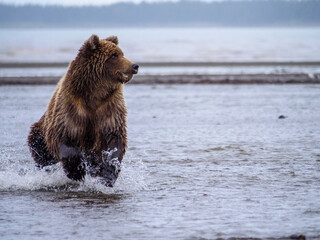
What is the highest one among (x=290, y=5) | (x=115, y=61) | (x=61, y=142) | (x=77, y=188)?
(x=290, y=5)

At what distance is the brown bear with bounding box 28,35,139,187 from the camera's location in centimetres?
682

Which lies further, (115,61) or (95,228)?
(115,61)

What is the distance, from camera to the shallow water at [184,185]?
5551 mm

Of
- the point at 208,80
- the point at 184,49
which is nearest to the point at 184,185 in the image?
the point at 208,80

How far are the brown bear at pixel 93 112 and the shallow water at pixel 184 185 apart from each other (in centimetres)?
33

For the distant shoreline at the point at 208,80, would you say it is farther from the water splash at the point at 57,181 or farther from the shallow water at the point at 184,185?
the water splash at the point at 57,181

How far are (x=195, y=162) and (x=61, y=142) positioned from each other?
2.41 metres

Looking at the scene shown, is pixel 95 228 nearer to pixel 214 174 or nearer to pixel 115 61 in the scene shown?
pixel 115 61

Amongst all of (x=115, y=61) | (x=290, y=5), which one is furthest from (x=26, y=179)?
(x=290, y=5)

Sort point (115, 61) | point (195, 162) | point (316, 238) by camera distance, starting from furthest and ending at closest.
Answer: point (195, 162) < point (115, 61) < point (316, 238)

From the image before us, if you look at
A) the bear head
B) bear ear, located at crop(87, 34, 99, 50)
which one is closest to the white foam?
the bear head

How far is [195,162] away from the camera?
28.4 feet

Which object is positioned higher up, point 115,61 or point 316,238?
point 115,61

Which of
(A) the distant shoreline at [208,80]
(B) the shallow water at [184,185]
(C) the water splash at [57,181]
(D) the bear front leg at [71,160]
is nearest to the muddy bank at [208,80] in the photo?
(A) the distant shoreline at [208,80]
